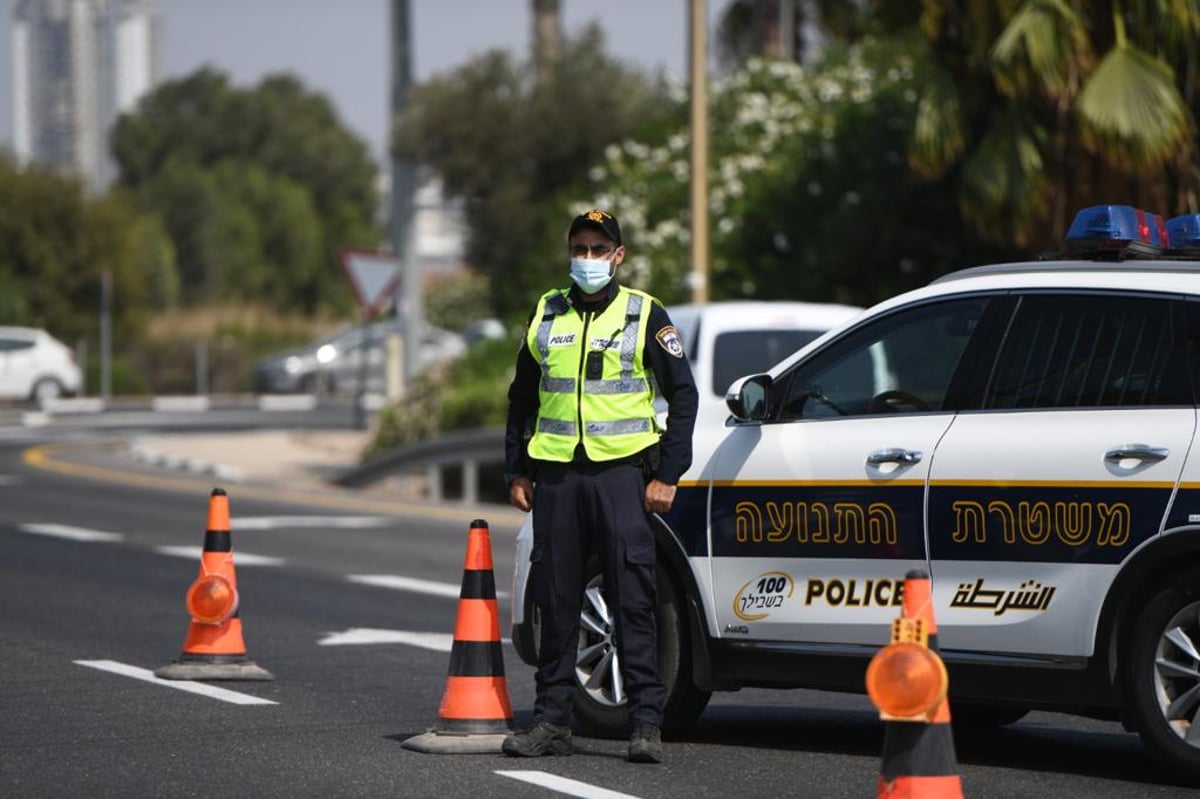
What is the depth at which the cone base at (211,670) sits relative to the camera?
34.3 ft

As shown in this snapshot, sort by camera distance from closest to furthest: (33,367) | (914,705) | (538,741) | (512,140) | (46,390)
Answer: (914,705)
(538,741)
(512,140)
(33,367)
(46,390)

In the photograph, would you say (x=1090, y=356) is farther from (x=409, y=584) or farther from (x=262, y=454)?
(x=262, y=454)

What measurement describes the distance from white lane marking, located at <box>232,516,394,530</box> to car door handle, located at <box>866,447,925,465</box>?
39.6ft

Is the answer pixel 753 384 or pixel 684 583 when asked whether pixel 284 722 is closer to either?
pixel 684 583

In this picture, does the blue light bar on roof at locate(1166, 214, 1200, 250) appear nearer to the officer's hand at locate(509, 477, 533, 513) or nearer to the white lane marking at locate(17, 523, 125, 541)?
the officer's hand at locate(509, 477, 533, 513)

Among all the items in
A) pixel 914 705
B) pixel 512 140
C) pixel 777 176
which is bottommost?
pixel 914 705

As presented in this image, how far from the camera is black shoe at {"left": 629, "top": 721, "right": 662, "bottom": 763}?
8.28 meters

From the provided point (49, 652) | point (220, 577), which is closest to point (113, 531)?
point (49, 652)

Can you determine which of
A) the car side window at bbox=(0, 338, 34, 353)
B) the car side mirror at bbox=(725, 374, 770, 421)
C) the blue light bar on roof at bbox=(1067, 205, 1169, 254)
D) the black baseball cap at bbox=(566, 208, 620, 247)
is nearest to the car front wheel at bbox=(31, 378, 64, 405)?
the car side window at bbox=(0, 338, 34, 353)

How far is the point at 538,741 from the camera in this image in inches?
330

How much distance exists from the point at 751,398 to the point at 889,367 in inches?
21.6

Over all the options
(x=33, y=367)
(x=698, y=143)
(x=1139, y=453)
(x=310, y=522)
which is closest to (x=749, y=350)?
(x=310, y=522)

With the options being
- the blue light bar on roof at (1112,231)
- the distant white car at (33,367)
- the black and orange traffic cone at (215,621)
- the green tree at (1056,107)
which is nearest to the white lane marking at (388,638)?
the black and orange traffic cone at (215,621)

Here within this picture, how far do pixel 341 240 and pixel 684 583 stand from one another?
291ft
